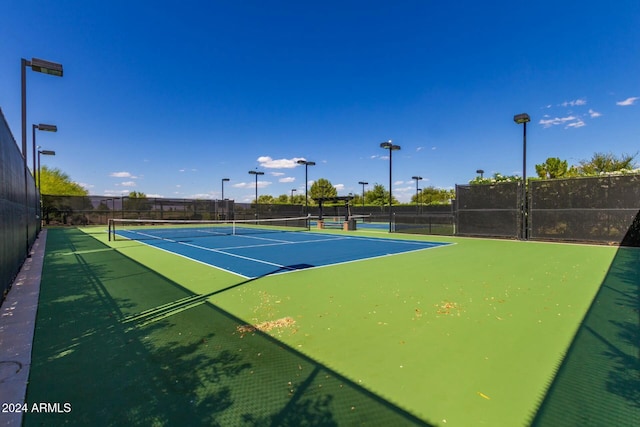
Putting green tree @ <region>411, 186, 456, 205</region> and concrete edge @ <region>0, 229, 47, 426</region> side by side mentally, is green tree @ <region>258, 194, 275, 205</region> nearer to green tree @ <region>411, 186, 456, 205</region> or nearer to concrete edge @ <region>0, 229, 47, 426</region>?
green tree @ <region>411, 186, 456, 205</region>

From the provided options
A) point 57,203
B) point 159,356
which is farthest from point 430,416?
point 57,203

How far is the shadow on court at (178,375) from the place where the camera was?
2.43m

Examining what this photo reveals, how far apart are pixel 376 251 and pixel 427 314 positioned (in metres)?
7.01

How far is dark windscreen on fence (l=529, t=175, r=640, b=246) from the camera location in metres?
12.8

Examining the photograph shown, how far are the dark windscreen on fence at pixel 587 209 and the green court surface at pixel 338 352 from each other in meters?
8.09

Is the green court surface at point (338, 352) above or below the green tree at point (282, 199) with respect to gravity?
below

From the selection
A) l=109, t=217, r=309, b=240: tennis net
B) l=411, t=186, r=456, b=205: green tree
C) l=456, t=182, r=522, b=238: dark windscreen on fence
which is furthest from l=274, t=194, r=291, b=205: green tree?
l=456, t=182, r=522, b=238: dark windscreen on fence

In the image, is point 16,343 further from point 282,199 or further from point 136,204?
point 282,199

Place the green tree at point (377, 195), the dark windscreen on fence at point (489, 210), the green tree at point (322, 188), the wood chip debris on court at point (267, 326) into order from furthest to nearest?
the green tree at point (322, 188) → the green tree at point (377, 195) → the dark windscreen on fence at point (489, 210) → the wood chip debris on court at point (267, 326)

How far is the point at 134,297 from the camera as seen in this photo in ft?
18.6

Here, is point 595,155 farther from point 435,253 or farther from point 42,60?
point 42,60

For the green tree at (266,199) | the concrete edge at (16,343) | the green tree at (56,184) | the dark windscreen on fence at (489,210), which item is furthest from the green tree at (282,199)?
the concrete edge at (16,343)

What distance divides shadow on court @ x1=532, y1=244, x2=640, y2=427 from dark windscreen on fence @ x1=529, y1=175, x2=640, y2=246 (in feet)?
35.0

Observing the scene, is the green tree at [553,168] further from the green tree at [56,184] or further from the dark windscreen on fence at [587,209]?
the green tree at [56,184]
